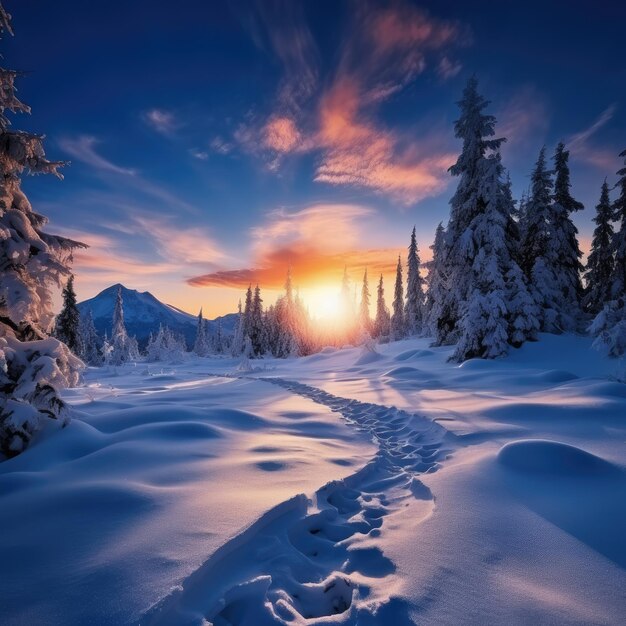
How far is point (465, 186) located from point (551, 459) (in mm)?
15812

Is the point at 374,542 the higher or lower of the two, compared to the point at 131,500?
lower

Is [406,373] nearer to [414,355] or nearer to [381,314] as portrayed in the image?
[414,355]

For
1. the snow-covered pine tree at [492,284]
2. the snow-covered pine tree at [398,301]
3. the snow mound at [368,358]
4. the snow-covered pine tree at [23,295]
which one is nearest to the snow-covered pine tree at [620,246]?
the snow-covered pine tree at [492,284]

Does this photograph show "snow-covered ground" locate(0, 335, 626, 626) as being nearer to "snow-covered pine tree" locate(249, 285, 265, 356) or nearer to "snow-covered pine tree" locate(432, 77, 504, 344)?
"snow-covered pine tree" locate(432, 77, 504, 344)

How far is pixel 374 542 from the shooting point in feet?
9.21

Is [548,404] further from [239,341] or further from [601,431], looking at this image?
[239,341]

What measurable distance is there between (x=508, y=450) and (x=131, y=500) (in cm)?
421

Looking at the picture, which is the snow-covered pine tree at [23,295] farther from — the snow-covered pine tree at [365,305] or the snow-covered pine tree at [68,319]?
the snow-covered pine tree at [365,305]

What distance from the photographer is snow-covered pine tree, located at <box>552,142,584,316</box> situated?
2105 cm

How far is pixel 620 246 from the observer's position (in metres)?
20.6

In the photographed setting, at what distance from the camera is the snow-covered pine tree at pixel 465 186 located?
635 inches

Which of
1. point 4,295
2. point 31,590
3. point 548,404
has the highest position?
point 4,295

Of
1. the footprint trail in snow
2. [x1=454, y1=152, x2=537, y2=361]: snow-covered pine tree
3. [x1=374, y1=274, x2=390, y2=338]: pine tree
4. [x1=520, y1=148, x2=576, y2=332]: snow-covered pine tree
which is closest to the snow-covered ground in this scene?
the footprint trail in snow

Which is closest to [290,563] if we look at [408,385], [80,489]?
[80,489]
